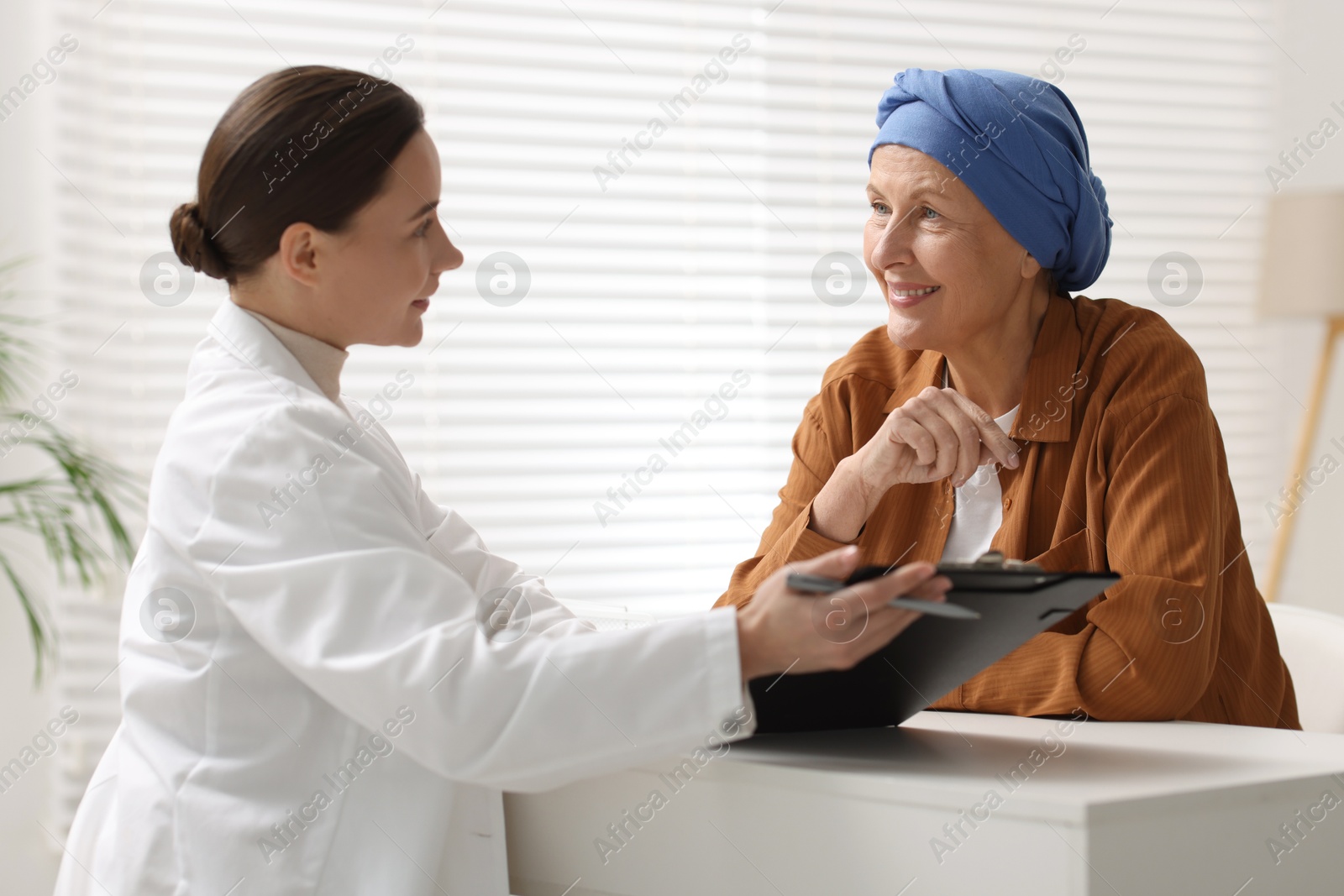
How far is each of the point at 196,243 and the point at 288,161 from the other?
0.49 ft

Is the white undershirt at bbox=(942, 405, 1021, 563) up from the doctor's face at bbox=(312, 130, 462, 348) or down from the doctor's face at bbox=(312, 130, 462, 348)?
down


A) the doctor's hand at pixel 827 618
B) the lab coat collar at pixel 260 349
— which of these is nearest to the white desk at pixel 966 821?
the doctor's hand at pixel 827 618

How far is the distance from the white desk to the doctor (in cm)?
7

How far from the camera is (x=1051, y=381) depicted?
5.17 feet

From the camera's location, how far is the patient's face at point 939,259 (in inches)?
62.7

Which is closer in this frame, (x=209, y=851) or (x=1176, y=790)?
(x=1176, y=790)

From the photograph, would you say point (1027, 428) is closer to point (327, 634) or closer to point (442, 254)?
point (442, 254)

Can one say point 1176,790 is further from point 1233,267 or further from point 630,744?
point 1233,267

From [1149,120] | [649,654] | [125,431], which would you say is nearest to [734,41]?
[1149,120]

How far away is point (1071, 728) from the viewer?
3.92ft

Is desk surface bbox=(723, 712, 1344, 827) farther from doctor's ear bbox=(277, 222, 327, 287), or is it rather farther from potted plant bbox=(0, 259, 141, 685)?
potted plant bbox=(0, 259, 141, 685)

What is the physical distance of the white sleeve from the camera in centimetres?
96

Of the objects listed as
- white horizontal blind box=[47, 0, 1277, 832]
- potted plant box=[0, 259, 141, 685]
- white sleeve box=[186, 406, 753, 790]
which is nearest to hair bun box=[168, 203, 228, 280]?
white sleeve box=[186, 406, 753, 790]

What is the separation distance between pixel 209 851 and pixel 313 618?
0.80 feet
